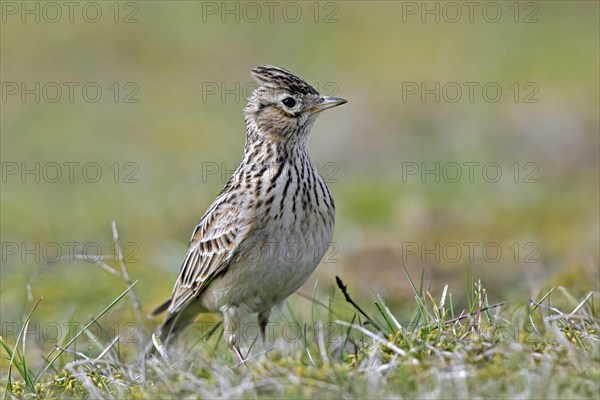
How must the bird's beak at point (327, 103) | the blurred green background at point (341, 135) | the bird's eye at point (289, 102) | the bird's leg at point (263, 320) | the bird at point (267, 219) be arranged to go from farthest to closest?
1. the blurred green background at point (341, 135)
2. the bird's leg at point (263, 320)
3. the bird's eye at point (289, 102)
4. the bird's beak at point (327, 103)
5. the bird at point (267, 219)

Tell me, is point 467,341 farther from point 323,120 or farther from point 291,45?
point 291,45

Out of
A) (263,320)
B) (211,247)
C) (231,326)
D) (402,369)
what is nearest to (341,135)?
(263,320)

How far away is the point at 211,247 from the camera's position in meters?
7.18

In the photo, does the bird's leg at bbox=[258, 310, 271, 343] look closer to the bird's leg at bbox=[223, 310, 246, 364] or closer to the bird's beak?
the bird's leg at bbox=[223, 310, 246, 364]

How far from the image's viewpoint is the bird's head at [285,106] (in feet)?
23.2

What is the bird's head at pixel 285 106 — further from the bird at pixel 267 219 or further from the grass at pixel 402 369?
the grass at pixel 402 369

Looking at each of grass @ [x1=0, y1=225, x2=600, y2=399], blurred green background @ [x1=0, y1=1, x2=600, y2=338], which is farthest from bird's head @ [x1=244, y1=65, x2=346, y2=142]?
blurred green background @ [x1=0, y1=1, x2=600, y2=338]

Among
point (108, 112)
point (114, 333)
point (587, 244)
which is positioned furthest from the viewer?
point (108, 112)

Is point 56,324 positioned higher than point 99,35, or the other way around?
point 99,35

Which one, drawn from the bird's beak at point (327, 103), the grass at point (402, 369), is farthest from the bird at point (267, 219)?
the grass at point (402, 369)

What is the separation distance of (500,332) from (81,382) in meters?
2.31

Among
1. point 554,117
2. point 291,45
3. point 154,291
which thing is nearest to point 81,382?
point 154,291

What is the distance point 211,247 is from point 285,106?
3.74ft

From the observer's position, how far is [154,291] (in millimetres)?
9742
